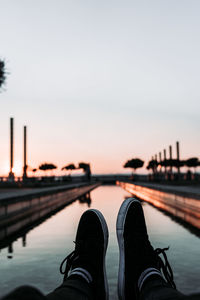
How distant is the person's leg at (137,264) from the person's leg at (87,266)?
0.49 feet

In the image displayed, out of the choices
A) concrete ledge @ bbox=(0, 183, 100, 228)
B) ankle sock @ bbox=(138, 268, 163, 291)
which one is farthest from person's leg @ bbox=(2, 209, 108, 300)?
concrete ledge @ bbox=(0, 183, 100, 228)

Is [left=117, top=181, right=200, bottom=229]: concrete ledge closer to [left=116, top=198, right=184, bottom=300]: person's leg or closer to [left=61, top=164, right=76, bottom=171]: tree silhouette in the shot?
[left=116, top=198, right=184, bottom=300]: person's leg

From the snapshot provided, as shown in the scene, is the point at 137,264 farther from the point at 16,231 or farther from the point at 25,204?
the point at 25,204

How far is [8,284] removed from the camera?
11.0 ft

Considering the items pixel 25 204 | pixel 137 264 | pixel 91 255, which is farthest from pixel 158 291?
pixel 25 204

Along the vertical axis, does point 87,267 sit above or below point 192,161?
below

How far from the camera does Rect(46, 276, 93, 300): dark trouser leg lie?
186 cm

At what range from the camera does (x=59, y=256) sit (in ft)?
15.0

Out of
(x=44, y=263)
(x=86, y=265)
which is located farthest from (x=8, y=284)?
(x=86, y=265)

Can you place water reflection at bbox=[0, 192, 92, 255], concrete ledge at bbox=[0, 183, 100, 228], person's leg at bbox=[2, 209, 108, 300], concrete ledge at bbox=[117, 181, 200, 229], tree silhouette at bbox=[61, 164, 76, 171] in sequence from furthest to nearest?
1. tree silhouette at bbox=[61, 164, 76, 171]
2. concrete ledge at bbox=[117, 181, 200, 229]
3. concrete ledge at bbox=[0, 183, 100, 228]
4. water reflection at bbox=[0, 192, 92, 255]
5. person's leg at bbox=[2, 209, 108, 300]

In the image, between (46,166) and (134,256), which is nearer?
(134,256)

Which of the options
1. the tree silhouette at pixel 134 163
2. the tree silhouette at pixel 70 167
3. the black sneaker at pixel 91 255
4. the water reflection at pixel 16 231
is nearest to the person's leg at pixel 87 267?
the black sneaker at pixel 91 255

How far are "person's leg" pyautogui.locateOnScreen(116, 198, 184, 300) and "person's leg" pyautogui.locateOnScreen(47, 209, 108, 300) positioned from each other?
0.15 metres

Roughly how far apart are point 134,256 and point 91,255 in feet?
1.10
